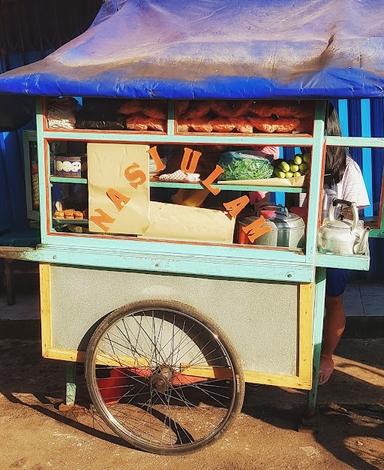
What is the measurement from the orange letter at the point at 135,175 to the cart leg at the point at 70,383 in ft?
3.78

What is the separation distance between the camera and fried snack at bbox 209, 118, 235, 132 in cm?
282

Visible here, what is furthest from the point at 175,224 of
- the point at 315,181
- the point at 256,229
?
the point at 315,181

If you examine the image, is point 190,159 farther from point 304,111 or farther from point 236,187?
point 304,111

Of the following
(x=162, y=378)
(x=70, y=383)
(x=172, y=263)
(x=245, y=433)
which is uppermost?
(x=172, y=263)

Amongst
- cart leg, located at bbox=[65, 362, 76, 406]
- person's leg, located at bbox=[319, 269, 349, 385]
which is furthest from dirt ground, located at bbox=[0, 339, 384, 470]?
person's leg, located at bbox=[319, 269, 349, 385]

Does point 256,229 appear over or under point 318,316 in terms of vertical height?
over

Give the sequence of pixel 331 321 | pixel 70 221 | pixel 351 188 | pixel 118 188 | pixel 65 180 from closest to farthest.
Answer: pixel 118 188 < pixel 65 180 < pixel 70 221 < pixel 351 188 < pixel 331 321

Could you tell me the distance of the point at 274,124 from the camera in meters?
2.78

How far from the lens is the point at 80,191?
11.2 feet

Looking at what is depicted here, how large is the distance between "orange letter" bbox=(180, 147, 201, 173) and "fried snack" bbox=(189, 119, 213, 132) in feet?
0.36

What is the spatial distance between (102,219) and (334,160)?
4.28 feet

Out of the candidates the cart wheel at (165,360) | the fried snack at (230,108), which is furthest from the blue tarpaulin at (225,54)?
the cart wheel at (165,360)

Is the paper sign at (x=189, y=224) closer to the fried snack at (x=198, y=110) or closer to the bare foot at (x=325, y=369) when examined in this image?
the fried snack at (x=198, y=110)

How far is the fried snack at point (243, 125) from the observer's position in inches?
110
